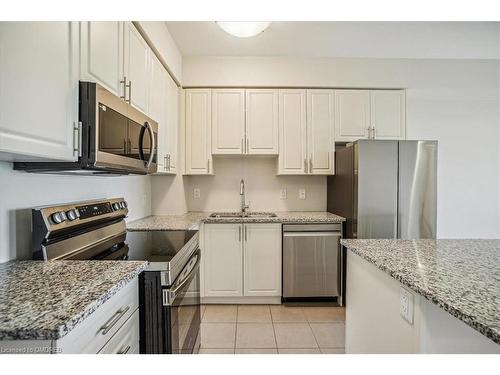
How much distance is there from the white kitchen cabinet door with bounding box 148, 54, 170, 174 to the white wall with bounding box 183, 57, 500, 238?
2.00 feet

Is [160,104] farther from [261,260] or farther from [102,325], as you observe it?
[102,325]

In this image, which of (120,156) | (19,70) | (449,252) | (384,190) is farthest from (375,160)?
(19,70)

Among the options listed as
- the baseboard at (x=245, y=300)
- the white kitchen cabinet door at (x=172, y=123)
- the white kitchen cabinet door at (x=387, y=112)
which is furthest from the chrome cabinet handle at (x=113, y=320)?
the white kitchen cabinet door at (x=387, y=112)

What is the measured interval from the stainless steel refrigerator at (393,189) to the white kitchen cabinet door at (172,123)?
171cm

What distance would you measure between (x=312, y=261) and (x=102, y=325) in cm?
218

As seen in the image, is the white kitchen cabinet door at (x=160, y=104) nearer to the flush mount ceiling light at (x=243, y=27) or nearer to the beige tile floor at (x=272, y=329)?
Answer: the flush mount ceiling light at (x=243, y=27)

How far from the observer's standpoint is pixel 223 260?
9.17 ft

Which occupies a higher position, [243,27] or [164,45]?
[164,45]

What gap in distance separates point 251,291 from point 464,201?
264 centimetres

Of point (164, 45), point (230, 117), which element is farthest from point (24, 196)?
point (230, 117)

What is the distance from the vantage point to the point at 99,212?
1628 millimetres

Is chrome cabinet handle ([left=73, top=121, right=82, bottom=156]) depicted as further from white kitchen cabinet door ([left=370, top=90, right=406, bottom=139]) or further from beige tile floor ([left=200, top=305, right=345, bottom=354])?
white kitchen cabinet door ([left=370, top=90, right=406, bottom=139])

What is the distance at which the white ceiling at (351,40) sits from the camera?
7.95 feet

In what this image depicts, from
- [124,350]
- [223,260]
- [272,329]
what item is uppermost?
[124,350]
